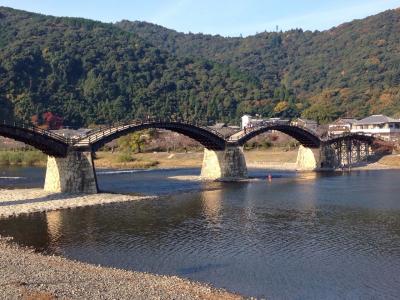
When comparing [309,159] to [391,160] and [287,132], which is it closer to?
[287,132]

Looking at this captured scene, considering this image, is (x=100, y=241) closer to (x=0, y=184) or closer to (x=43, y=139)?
(x=43, y=139)

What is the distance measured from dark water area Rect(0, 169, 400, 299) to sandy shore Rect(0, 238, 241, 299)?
5.51ft

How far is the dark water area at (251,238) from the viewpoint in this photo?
75.4ft

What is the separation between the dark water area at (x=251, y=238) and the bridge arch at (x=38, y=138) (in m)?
8.04

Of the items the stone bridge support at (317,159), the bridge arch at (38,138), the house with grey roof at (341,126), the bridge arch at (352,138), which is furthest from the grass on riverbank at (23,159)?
the house with grey roof at (341,126)

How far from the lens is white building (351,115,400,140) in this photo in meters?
101

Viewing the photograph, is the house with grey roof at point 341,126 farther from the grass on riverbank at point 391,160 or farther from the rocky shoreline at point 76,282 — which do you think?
the rocky shoreline at point 76,282

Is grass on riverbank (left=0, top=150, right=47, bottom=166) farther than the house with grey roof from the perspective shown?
No

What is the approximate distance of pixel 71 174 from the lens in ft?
155

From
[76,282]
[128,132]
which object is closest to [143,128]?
[128,132]

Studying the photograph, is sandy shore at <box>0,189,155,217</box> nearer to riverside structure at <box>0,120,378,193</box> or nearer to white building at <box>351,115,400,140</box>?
riverside structure at <box>0,120,378,193</box>

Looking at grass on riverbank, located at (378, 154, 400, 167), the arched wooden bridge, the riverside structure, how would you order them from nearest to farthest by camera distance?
1. the arched wooden bridge
2. the riverside structure
3. grass on riverbank, located at (378, 154, 400, 167)

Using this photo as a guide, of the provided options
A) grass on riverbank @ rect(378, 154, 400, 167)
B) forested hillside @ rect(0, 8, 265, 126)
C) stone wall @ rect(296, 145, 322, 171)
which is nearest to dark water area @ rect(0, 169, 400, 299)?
stone wall @ rect(296, 145, 322, 171)

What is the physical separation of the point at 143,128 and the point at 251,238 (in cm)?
2898
